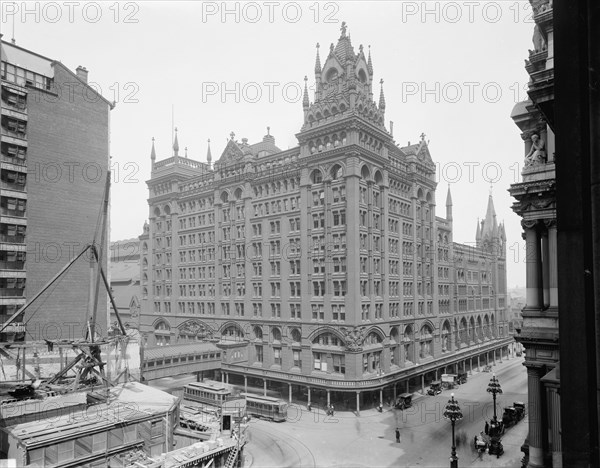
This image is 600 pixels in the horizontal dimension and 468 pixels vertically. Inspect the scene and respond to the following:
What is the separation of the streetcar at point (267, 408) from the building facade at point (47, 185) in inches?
675

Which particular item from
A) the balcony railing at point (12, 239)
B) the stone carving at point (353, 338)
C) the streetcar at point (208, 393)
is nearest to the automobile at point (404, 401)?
the stone carving at point (353, 338)

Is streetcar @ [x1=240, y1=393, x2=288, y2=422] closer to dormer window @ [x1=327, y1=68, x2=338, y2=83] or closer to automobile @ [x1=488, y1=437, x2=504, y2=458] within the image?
automobile @ [x1=488, y1=437, x2=504, y2=458]

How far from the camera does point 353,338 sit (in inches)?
1866

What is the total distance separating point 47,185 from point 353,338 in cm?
3299

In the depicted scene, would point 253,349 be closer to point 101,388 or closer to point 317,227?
point 317,227

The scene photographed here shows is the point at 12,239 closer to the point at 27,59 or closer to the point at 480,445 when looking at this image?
the point at 27,59

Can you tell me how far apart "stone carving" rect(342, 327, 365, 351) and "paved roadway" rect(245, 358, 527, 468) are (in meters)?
6.88

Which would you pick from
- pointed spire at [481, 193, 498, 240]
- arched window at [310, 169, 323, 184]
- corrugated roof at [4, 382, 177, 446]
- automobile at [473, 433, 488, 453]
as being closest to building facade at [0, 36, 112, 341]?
corrugated roof at [4, 382, 177, 446]

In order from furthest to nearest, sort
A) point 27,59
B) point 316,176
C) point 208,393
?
point 316,176
point 208,393
point 27,59

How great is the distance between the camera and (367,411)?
47.4 metres

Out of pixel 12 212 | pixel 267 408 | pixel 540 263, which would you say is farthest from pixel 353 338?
pixel 12 212

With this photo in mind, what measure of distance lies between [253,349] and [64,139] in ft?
109

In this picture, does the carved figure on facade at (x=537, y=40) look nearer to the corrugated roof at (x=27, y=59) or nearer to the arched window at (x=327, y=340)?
the arched window at (x=327, y=340)

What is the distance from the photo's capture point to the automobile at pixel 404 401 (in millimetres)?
49375
